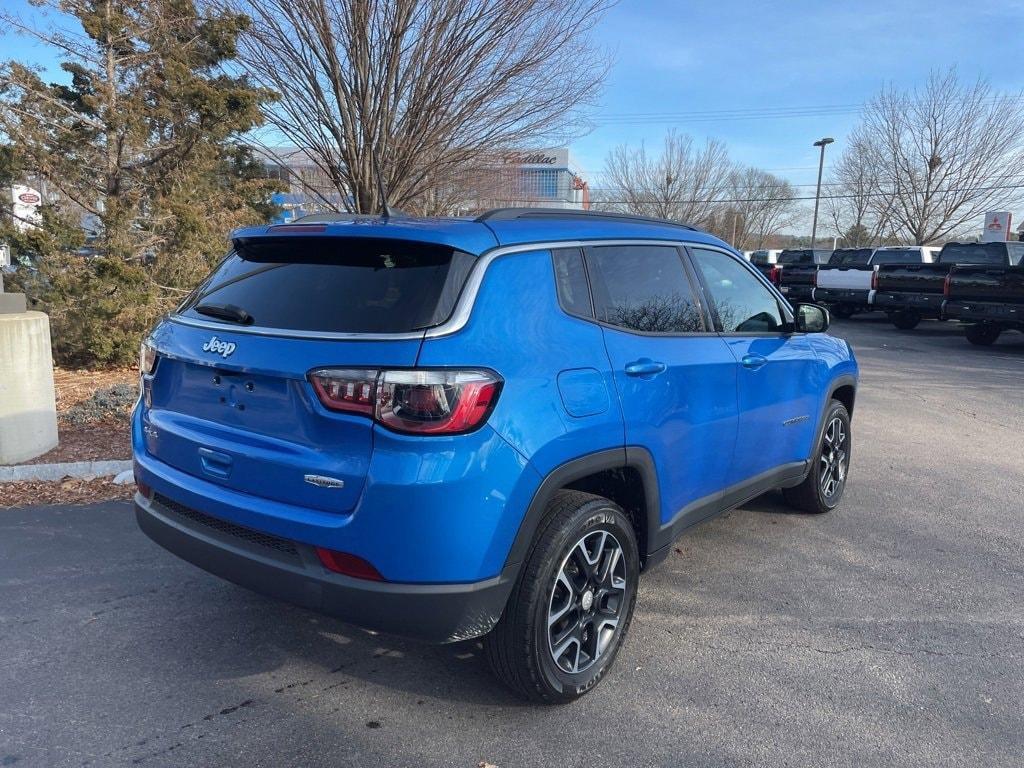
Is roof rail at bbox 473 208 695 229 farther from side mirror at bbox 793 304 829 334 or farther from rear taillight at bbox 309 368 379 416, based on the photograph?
side mirror at bbox 793 304 829 334

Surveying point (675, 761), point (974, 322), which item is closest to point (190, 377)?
point (675, 761)

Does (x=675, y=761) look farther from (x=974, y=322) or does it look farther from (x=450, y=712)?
(x=974, y=322)

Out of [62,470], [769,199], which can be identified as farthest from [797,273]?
[769,199]

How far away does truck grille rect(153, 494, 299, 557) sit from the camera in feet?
8.62

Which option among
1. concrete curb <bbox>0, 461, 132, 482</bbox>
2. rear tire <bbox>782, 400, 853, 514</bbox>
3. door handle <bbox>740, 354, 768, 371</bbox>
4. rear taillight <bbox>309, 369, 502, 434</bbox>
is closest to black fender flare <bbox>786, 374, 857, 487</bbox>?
rear tire <bbox>782, 400, 853, 514</bbox>

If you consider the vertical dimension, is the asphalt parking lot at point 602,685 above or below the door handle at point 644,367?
below

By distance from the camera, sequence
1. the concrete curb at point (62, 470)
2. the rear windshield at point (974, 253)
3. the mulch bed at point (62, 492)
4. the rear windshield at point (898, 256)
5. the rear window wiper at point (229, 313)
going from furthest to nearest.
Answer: the rear windshield at point (898, 256) → the rear windshield at point (974, 253) → the concrete curb at point (62, 470) → the mulch bed at point (62, 492) → the rear window wiper at point (229, 313)

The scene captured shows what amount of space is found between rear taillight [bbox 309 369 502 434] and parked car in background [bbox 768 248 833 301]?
19.7 m

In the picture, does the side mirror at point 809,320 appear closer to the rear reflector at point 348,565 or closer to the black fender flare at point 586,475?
the black fender flare at point 586,475

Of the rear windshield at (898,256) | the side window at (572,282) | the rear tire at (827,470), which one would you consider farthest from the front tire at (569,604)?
the rear windshield at (898,256)

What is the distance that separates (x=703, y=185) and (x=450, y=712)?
128ft

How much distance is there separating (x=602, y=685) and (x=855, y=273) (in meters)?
18.5

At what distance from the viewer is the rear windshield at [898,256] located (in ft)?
61.0

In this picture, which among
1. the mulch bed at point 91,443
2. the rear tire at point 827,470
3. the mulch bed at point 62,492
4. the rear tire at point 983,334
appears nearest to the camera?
the rear tire at point 827,470
